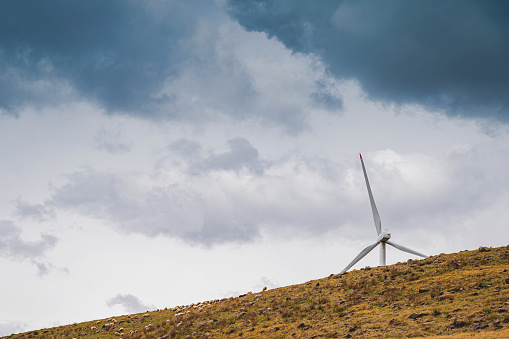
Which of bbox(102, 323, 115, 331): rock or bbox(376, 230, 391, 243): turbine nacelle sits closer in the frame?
bbox(102, 323, 115, 331): rock

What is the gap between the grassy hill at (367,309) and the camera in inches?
1513

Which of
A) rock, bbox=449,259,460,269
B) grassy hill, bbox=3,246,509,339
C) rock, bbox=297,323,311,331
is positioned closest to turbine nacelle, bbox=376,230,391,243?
grassy hill, bbox=3,246,509,339

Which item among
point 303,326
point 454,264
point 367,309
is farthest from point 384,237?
point 303,326

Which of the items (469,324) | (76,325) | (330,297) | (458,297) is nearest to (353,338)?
(469,324)

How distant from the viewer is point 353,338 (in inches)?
1537

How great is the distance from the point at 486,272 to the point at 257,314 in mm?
25440

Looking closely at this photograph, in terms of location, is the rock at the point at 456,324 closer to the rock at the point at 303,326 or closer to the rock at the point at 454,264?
the rock at the point at 303,326

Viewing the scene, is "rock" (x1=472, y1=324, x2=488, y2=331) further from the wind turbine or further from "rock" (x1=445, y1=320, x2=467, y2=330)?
the wind turbine

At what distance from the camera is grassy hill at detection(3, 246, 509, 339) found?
38438 millimetres

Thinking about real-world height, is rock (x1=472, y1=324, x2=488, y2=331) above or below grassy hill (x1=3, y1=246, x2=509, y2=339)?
below

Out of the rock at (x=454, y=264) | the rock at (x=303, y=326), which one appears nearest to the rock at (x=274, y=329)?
the rock at (x=303, y=326)

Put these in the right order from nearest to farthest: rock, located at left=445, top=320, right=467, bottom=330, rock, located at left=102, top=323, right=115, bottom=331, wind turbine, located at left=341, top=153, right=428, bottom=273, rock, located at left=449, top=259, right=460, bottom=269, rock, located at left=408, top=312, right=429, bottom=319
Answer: rock, located at left=445, top=320, right=467, bottom=330 < rock, located at left=408, top=312, right=429, bottom=319 < rock, located at left=449, top=259, right=460, bottom=269 < rock, located at left=102, top=323, right=115, bottom=331 < wind turbine, located at left=341, top=153, right=428, bottom=273

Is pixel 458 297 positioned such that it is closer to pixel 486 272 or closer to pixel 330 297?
pixel 486 272

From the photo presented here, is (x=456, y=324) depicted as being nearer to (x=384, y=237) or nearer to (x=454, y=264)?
(x=454, y=264)
